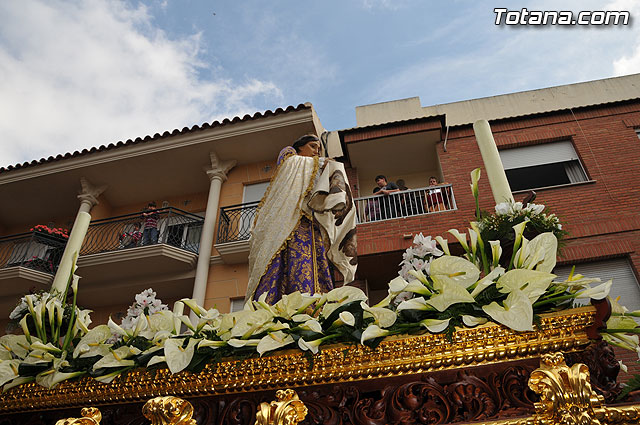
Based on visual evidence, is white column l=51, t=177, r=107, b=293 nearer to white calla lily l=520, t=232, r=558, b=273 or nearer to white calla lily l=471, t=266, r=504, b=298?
white calla lily l=471, t=266, r=504, b=298

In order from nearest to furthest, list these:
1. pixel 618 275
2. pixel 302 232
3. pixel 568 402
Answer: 1. pixel 568 402
2. pixel 302 232
3. pixel 618 275

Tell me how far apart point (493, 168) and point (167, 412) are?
1962 mm

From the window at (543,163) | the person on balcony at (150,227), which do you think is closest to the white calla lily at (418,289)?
the window at (543,163)

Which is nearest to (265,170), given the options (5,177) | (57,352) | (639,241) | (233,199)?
(233,199)

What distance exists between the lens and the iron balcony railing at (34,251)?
1085 cm

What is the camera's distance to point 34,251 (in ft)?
38.9

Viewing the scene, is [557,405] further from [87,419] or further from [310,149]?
[310,149]

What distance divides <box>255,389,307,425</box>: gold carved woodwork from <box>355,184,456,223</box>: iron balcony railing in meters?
8.40

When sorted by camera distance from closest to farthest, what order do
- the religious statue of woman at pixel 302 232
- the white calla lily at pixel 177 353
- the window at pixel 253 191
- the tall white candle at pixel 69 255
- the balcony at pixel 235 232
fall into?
the white calla lily at pixel 177 353 < the tall white candle at pixel 69 255 < the religious statue of woman at pixel 302 232 < the balcony at pixel 235 232 < the window at pixel 253 191

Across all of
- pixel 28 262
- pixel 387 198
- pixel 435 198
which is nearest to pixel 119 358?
pixel 387 198

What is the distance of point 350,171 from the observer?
11.5 meters

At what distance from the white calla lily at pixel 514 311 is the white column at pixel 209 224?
811cm

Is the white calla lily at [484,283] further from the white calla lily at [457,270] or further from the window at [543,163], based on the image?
the window at [543,163]

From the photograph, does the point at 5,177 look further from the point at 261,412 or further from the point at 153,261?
the point at 261,412
